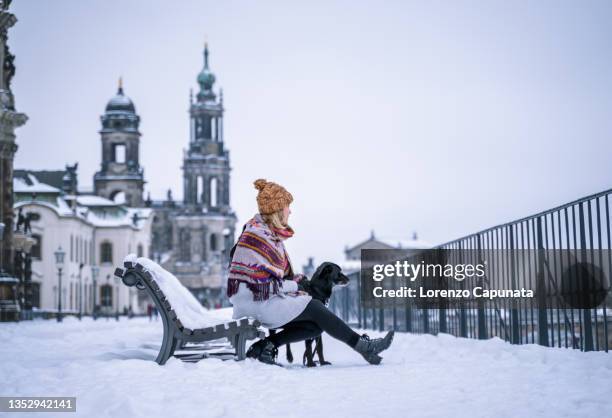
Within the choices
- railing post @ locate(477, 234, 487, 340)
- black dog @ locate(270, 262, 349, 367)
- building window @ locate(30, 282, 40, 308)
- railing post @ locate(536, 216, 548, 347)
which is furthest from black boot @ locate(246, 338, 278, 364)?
building window @ locate(30, 282, 40, 308)

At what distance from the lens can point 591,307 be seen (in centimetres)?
954

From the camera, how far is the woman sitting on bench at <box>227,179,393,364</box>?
29.3ft

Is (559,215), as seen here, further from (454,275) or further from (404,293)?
(404,293)

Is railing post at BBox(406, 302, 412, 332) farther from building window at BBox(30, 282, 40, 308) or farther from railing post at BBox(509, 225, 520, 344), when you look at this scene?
building window at BBox(30, 282, 40, 308)

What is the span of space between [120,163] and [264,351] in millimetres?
100862

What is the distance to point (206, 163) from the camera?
126 m

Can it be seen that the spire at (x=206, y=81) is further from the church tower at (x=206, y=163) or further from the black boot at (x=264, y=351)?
the black boot at (x=264, y=351)

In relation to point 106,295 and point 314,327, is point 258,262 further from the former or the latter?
point 106,295

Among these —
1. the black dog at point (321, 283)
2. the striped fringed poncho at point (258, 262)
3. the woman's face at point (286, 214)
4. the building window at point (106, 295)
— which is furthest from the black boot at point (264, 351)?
the building window at point (106, 295)

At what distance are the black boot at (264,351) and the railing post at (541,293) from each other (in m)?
3.01

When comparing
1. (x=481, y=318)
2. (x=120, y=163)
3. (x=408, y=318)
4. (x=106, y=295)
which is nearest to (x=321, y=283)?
(x=481, y=318)

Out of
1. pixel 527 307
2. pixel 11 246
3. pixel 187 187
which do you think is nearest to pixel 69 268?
pixel 11 246

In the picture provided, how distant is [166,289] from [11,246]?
3068cm

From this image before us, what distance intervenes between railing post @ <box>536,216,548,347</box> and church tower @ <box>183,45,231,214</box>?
11403 centimetres
